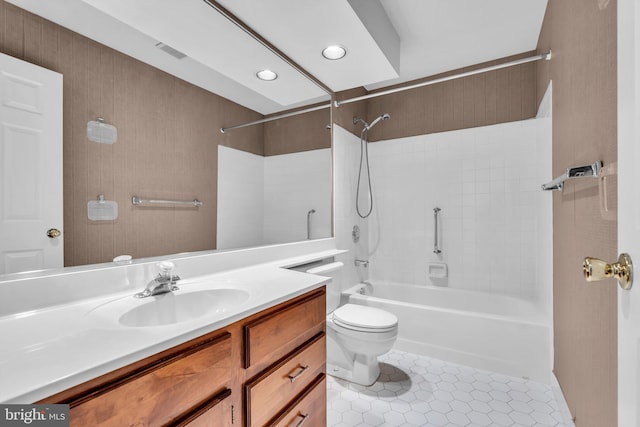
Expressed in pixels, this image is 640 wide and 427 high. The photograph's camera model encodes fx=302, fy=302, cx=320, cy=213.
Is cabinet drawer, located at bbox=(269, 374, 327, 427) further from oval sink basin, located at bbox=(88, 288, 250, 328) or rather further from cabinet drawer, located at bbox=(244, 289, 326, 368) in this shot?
oval sink basin, located at bbox=(88, 288, 250, 328)

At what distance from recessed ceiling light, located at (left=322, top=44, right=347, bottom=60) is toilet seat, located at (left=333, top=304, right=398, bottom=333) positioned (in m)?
1.67

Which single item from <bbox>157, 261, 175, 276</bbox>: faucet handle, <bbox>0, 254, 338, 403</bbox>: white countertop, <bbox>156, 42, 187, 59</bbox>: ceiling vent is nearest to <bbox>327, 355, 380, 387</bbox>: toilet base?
<bbox>0, 254, 338, 403</bbox>: white countertop

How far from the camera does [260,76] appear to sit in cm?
175

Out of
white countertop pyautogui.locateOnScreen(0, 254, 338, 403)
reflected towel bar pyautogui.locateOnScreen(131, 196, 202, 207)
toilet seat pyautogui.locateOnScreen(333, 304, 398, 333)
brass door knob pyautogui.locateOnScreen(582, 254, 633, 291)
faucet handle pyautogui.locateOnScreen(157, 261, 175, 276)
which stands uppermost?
reflected towel bar pyautogui.locateOnScreen(131, 196, 202, 207)

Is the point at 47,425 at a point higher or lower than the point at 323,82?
lower

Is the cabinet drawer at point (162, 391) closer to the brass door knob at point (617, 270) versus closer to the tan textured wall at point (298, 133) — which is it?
the brass door knob at point (617, 270)

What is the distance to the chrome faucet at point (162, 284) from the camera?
104 centimetres

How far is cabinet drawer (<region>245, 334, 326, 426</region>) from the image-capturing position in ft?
3.04

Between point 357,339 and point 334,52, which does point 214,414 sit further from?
point 334,52

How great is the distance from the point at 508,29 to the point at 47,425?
3059mm

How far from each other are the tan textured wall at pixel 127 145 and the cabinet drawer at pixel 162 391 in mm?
547

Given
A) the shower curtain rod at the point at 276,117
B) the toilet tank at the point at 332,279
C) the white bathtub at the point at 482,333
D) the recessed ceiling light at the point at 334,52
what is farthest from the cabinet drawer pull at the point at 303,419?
the recessed ceiling light at the point at 334,52
